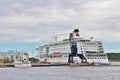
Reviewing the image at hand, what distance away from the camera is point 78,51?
147125 mm

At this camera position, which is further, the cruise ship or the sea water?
the cruise ship

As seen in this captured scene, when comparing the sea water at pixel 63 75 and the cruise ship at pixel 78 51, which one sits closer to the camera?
the sea water at pixel 63 75

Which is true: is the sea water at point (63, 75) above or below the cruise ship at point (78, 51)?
below

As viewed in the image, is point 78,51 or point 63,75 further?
point 78,51

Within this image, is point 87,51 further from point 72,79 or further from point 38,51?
point 72,79

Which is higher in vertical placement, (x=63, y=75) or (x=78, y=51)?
(x=78, y=51)

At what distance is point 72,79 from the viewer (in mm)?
61875

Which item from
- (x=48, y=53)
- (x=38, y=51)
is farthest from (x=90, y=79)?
(x=38, y=51)

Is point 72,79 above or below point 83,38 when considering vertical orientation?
below

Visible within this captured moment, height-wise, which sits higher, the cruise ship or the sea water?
the cruise ship

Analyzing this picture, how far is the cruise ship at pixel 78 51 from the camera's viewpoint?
468ft

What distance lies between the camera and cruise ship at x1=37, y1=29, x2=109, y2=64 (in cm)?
14250

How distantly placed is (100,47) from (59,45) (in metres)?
18.3

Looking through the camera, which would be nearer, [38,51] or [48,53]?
[48,53]
